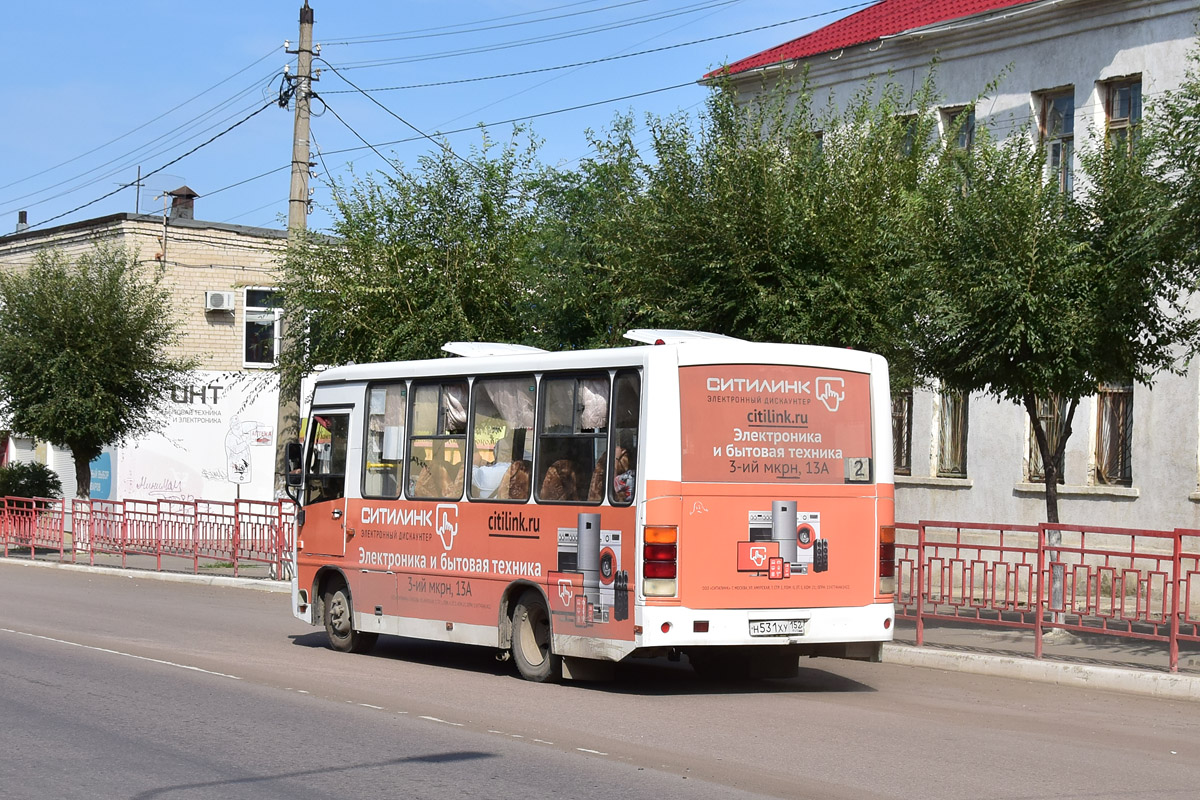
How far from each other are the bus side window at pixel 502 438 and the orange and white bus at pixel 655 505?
17mm

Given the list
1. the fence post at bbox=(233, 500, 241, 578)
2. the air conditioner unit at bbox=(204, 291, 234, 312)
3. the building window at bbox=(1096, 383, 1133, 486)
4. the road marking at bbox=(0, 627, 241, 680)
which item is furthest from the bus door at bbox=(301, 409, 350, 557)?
the air conditioner unit at bbox=(204, 291, 234, 312)

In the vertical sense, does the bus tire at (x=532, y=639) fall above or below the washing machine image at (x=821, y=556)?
below

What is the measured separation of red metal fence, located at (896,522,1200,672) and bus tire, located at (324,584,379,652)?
17.3 ft

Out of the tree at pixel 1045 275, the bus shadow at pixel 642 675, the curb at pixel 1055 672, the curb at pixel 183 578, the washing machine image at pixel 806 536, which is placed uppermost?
the tree at pixel 1045 275

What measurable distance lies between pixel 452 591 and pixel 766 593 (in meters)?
3.08

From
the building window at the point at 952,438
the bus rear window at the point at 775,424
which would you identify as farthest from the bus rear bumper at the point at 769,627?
the building window at the point at 952,438

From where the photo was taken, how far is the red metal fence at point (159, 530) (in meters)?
23.4

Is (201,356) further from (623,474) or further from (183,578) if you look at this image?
(623,474)

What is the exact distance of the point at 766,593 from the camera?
1138cm

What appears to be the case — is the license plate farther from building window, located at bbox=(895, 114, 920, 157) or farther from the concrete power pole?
the concrete power pole

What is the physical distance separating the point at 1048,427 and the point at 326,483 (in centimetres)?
1220

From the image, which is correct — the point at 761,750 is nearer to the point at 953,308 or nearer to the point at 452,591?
the point at 452,591

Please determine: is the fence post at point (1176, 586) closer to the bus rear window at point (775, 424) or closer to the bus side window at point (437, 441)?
the bus rear window at point (775, 424)

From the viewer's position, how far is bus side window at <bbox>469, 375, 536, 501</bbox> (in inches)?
485
